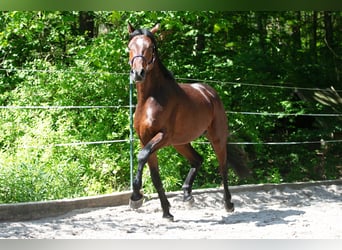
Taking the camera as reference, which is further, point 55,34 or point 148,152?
point 55,34

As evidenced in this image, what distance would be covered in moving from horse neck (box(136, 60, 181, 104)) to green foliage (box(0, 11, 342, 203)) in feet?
5.28

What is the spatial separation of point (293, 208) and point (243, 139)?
219cm

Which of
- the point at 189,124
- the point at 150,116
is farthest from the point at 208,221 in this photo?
the point at 150,116

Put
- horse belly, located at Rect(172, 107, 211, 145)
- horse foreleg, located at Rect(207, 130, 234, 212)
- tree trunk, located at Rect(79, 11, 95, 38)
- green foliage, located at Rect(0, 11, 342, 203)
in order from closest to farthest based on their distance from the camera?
horse belly, located at Rect(172, 107, 211, 145) → horse foreleg, located at Rect(207, 130, 234, 212) → green foliage, located at Rect(0, 11, 342, 203) → tree trunk, located at Rect(79, 11, 95, 38)

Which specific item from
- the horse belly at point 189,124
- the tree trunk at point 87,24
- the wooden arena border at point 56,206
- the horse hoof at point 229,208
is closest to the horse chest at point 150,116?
the horse belly at point 189,124

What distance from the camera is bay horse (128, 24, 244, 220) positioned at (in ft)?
16.6

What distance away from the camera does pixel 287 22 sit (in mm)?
11484

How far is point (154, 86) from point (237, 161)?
1991mm

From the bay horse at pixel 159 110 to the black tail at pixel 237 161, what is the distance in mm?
879

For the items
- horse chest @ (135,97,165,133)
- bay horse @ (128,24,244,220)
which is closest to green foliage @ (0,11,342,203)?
bay horse @ (128,24,244,220)

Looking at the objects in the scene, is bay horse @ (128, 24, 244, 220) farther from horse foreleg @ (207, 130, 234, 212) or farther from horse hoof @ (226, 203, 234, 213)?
horse hoof @ (226, 203, 234, 213)
